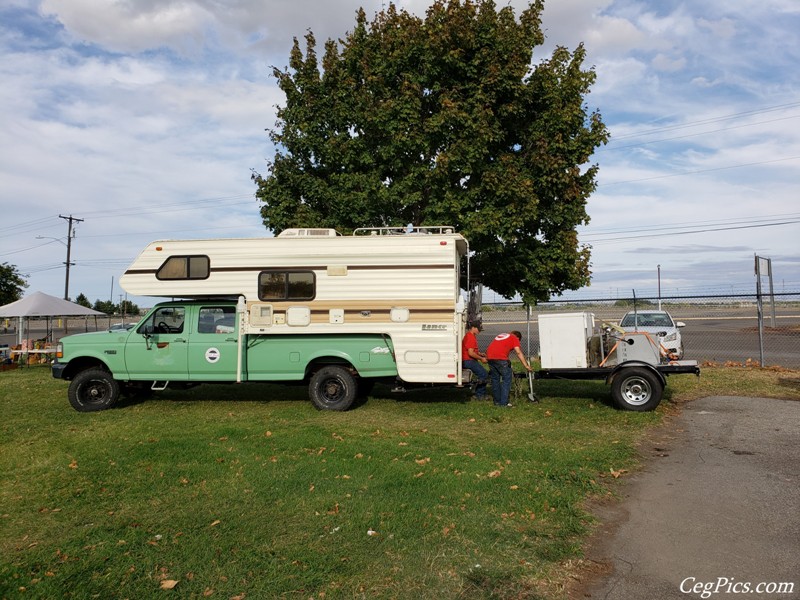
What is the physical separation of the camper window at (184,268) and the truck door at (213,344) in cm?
61

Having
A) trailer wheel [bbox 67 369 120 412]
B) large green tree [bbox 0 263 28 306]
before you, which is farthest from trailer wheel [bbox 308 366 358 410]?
large green tree [bbox 0 263 28 306]

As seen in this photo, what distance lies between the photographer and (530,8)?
13906 millimetres

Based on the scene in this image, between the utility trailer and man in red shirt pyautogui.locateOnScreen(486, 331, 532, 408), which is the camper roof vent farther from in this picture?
the utility trailer

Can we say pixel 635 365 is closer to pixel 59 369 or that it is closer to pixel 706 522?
pixel 706 522

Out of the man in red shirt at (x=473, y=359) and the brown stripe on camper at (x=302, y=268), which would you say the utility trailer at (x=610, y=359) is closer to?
the man in red shirt at (x=473, y=359)

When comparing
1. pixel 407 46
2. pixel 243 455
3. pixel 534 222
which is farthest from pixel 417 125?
pixel 243 455

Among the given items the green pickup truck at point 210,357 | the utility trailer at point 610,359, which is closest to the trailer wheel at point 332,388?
the green pickup truck at point 210,357

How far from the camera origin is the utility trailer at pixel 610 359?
9.79 m

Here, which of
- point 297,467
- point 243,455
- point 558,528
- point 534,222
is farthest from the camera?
point 534,222

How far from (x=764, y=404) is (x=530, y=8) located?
32.4 ft

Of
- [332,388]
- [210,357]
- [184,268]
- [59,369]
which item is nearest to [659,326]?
[332,388]

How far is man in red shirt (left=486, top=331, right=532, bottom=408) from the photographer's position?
10.4 m

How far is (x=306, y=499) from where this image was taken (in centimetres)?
549

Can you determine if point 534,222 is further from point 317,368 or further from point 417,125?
point 317,368
